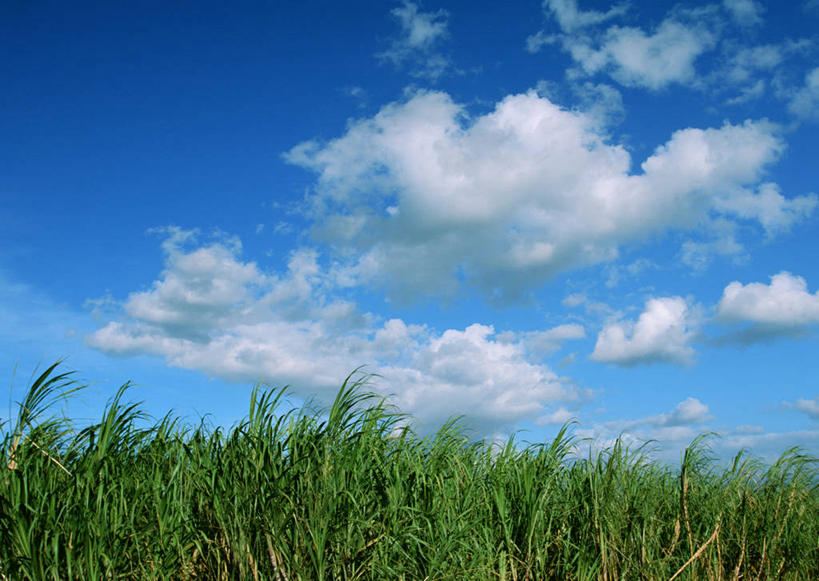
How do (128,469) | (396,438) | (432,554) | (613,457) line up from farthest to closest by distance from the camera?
(613,457)
(396,438)
(128,469)
(432,554)

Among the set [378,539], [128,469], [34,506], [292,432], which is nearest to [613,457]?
[378,539]

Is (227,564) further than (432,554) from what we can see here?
No

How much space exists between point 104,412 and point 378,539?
7.45ft

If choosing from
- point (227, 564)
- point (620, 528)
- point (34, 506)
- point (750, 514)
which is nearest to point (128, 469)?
point (34, 506)

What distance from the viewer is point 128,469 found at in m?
5.32

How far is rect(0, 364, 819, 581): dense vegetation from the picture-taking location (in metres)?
4.26

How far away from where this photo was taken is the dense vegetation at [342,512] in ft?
14.0

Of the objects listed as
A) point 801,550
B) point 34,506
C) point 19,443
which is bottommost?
point 801,550

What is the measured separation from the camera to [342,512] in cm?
450

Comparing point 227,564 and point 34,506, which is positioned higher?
point 34,506

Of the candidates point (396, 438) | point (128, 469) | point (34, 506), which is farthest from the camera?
point (396, 438)

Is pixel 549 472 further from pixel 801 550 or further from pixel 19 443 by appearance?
pixel 19 443

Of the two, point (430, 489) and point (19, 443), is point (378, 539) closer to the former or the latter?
point (430, 489)

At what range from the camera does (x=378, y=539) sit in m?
4.50
